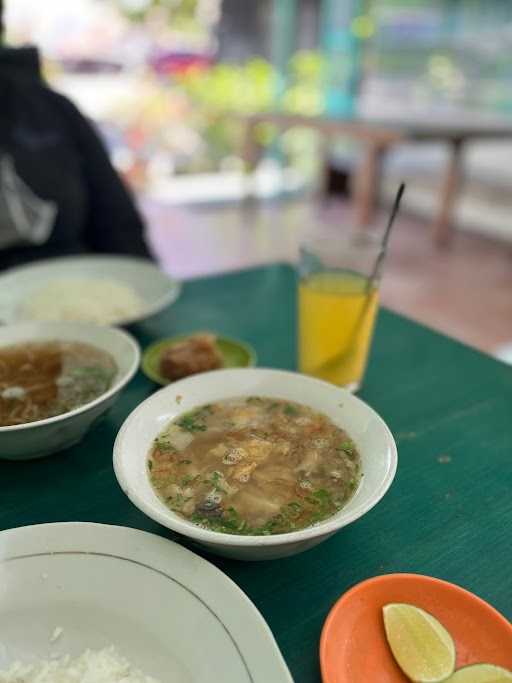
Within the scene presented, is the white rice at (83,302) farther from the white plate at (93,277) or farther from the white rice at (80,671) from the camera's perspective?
the white rice at (80,671)

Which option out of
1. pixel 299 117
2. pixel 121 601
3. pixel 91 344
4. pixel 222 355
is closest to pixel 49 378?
pixel 91 344

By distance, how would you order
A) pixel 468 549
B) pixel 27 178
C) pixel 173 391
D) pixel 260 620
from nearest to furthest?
pixel 260 620 → pixel 468 549 → pixel 173 391 → pixel 27 178

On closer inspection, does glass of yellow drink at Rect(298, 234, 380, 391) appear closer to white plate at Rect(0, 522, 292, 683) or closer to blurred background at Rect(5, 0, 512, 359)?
white plate at Rect(0, 522, 292, 683)

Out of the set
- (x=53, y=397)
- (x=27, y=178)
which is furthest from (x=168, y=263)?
(x=53, y=397)

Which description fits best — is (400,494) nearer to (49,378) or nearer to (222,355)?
(222,355)

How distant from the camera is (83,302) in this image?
5.24 ft

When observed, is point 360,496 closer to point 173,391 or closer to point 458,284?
point 173,391

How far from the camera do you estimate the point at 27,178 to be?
83.0 inches

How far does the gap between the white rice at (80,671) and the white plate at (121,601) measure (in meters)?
0.02

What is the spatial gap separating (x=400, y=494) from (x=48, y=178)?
175cm

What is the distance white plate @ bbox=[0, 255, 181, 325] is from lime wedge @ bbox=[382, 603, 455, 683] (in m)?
0.96

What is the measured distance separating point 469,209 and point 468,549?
20.0ft

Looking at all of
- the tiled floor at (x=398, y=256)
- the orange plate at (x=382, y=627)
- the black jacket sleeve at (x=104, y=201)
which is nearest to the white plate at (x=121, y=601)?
the orange plate at (x=382, y=627)

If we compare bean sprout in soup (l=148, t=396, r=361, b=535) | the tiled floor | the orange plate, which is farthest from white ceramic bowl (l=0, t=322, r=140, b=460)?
the tiled floor
